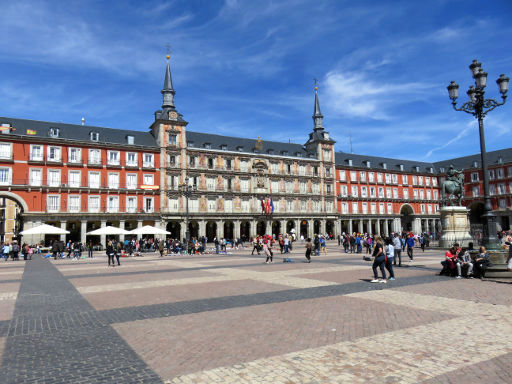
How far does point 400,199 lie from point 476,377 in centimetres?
7046

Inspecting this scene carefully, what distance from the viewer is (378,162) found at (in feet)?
233

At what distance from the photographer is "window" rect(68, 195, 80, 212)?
4250cm

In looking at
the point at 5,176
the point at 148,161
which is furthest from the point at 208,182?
the point at 5,176

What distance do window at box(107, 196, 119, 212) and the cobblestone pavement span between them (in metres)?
35.9

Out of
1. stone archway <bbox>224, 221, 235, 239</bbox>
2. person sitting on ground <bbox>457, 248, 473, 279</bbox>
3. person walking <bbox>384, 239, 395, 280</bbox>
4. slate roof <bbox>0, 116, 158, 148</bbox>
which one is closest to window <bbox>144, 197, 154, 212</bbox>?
slate roof <bbox>0, 116, 158, 148</bbox>

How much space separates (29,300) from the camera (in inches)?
381

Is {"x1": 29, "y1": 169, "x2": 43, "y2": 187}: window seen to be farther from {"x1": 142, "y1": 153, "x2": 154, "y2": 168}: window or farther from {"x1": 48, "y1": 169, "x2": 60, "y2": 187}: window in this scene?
{"x1": 142, "y1": 153, "x2": 154, "y2": 168}: window

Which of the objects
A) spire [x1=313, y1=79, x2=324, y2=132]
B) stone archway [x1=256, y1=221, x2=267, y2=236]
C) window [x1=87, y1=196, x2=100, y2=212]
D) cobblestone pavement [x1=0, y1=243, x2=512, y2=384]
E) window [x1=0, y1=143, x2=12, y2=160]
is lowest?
cobblestone pavement [x1=0, y1=243, x2=512, y2=384]

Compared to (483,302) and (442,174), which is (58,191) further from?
(442,174)

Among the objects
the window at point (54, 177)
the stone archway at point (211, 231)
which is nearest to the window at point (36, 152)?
the window at point (54, 177)

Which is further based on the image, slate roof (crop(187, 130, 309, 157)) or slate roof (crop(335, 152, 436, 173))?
slate roof (crop(335, 152, 436, 173))

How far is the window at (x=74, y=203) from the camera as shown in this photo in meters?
42.5

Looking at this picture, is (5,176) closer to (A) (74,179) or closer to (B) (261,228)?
(A) (74,179)

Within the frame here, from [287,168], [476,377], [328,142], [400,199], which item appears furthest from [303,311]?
[400,199]
